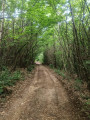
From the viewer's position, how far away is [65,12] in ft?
27.1

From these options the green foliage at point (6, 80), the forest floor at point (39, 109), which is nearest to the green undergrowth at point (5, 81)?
the green foliage at point (6, 80)

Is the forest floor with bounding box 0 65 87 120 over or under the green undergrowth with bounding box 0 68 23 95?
under

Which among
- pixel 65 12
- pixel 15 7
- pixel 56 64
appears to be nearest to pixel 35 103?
pixel 65 12

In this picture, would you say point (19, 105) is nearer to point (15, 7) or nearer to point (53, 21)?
point (53, 21)

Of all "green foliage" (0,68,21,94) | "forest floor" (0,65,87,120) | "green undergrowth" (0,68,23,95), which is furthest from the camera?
"green foliage" (0,68,21,94)

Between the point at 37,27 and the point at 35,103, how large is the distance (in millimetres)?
7598

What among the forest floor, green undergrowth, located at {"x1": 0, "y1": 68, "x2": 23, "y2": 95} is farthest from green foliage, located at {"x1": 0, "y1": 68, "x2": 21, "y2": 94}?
the forest floor

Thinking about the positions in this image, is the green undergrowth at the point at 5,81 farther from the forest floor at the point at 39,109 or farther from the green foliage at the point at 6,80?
the forest floor at the point at 39,109

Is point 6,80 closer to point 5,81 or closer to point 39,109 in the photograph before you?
point 5,81

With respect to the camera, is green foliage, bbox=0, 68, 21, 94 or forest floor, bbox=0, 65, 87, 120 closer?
forest floor, bbox=0, 65, 87, 120

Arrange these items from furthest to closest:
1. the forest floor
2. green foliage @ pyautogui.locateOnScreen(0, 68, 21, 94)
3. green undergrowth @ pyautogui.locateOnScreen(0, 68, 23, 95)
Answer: green foliage @ pyautogui.locateOnScreen(0, 68, 21, 94)
green undergrowth @ pyautogui.locateOnScreen(0, 68, 23, 95)
the forest floor

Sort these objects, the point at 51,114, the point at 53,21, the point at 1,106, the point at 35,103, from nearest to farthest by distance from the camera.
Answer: the point at 51,114 < the point at 1,106 < the point at 35,103 < the point at 53,21

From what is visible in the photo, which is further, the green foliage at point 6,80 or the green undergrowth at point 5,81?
the green foliage at point 6,80

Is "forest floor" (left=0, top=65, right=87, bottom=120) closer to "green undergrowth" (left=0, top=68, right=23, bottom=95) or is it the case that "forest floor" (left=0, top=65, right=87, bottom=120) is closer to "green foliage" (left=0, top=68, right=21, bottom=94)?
"green undergrowth" (left=0, top=68, right=23, bottom=95)
